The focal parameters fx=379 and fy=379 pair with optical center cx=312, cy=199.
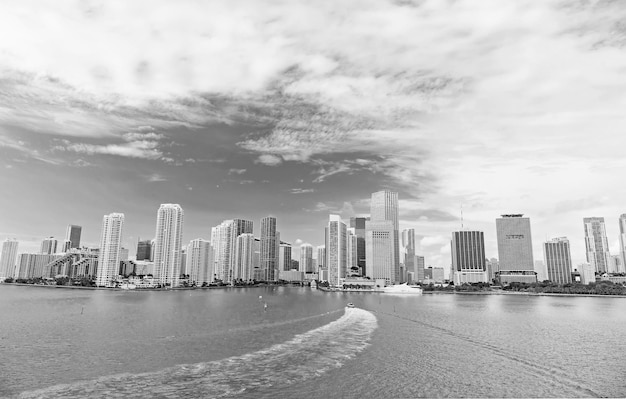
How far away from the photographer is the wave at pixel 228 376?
3781cm

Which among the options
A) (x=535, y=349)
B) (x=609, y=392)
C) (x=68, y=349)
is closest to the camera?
(x=609, y=392)

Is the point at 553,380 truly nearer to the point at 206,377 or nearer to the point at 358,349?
the point at 358,349

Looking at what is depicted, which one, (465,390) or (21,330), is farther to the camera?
(21,330)

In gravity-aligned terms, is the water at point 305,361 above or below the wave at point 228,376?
below

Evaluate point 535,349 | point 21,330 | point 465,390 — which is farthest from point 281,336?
point 21,330

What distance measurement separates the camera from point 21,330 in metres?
78.6

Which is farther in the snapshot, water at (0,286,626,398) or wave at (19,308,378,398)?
water at (0,286,626,398)

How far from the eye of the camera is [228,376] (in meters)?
43.6

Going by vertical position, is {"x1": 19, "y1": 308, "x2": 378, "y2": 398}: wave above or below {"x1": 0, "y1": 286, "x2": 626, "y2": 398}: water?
above

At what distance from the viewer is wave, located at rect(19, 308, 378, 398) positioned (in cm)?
3781

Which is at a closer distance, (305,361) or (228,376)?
(228,376)

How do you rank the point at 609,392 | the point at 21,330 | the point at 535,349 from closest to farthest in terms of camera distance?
the point at 609,392, the point at 535,349, the point at 21,330

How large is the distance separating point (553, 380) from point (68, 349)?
6813 centimetres

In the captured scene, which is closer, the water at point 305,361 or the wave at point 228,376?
the wave at point 228,376
